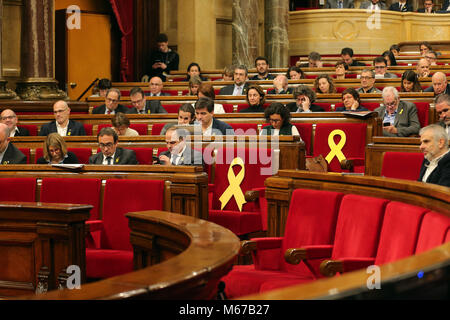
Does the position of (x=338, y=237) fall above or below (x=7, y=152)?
below

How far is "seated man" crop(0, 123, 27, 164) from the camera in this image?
17.0ft

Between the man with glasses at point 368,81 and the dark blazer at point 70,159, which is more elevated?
the man with glasses at point 368,81

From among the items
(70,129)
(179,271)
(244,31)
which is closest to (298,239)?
(179,271)

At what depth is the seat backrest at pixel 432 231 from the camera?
7.57 ft

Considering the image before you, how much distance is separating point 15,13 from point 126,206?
6833 mm

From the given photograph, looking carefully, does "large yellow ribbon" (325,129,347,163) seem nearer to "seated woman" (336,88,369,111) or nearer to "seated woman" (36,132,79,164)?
"seated woman" (336,88,369,111)

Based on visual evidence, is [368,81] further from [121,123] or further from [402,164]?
[402,164]

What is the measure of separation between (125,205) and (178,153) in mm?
1023

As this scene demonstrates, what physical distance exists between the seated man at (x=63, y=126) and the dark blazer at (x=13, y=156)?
3.92 ft

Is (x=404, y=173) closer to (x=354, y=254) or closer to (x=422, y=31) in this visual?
(x=354, y=254)

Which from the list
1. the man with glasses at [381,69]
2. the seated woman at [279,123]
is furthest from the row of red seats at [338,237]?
the man with glasses at [381,69]

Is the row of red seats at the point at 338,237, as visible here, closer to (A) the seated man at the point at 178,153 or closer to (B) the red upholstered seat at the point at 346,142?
(A) the seated man at the point at 178,153

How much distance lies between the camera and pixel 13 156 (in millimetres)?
5227
